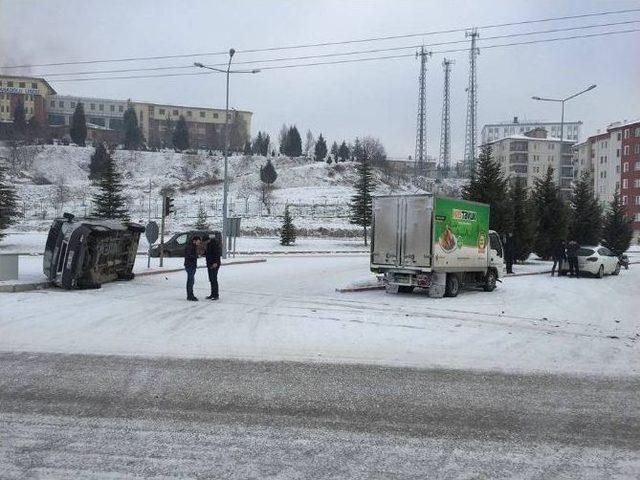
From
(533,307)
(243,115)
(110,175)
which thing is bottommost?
(533,307)

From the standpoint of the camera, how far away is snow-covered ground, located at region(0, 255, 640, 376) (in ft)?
29.6

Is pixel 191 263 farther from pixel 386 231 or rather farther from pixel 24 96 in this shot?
pixel 24 96

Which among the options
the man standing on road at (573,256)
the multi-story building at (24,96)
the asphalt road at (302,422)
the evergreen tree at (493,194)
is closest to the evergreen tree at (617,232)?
the evergreen tree at (493,194)

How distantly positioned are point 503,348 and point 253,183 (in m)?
86.7

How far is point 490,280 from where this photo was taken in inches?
775

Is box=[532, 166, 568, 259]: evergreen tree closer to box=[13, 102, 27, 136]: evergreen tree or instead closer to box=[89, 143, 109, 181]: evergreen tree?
box=[89, 143, 109, 181]: evergreen tree

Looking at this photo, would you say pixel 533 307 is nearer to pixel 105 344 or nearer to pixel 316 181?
pixel 105 344

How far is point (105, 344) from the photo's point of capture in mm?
9422

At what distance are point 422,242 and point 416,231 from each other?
35cm

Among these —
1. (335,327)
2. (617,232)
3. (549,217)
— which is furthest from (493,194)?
(335,327)

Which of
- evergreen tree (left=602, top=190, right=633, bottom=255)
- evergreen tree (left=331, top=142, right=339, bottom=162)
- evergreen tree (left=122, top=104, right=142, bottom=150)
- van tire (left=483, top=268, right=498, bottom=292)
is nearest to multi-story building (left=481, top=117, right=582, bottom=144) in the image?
evergreen tree (left=331, top=142, right=339, bottom=162)

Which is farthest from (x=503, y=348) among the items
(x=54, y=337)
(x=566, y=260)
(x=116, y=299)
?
(x=566, y=260)

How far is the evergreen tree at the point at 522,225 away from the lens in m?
32.4

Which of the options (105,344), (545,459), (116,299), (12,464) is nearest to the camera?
(12,464)
